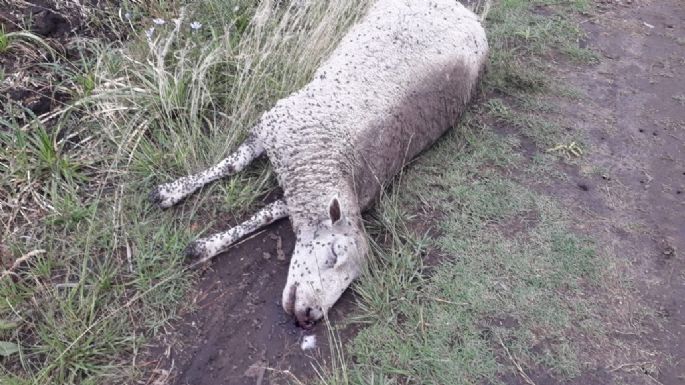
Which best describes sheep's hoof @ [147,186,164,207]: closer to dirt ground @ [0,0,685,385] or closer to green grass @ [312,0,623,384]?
Result: dirt ground @ [0,0,685,385]

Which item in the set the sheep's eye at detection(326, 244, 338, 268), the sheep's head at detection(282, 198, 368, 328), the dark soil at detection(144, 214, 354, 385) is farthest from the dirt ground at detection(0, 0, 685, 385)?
the sheep's eye at detection(326, 244, 338, 268)

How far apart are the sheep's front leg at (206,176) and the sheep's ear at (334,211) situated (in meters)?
0.86

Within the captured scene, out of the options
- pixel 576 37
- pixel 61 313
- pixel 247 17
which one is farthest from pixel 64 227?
pixel 576 37

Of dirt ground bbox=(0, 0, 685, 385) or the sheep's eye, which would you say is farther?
the sheep's eye

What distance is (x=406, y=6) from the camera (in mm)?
4219

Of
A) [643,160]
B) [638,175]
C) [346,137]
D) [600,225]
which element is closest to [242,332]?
[346,137]

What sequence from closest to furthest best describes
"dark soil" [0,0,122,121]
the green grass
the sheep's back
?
1. the green grass
2. the sheep's back
3. "dark soil" [0,0,122,121]

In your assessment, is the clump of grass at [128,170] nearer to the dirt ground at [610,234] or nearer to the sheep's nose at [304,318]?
the dirt ground at [610,234]

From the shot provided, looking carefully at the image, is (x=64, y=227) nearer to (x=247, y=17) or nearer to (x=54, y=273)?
(x=54, y=273)

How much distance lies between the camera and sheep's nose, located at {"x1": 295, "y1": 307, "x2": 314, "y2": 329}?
3.08 metres

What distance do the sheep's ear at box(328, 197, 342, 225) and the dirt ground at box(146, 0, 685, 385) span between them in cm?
48

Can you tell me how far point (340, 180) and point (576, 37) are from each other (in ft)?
11.2

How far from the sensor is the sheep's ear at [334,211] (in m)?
3.11

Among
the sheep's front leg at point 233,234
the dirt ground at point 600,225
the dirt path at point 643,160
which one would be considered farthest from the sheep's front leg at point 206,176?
the dirt path at point 643,160
